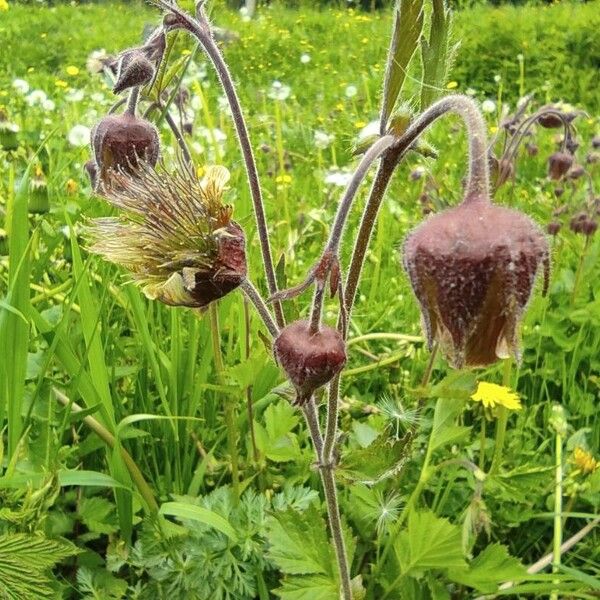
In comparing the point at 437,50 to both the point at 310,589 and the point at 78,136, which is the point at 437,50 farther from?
the point at 78,136

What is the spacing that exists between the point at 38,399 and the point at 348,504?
573 mm

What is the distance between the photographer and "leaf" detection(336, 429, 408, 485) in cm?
108

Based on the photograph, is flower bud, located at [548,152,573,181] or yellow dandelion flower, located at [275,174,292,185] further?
yellow dandelion flower, located at [275,174,292,185]

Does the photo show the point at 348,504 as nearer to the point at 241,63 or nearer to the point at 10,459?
the point at 10,459

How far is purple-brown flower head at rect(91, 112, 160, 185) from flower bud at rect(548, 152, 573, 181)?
51.2 inches

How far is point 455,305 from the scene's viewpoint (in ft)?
2.70

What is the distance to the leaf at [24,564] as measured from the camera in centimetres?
100

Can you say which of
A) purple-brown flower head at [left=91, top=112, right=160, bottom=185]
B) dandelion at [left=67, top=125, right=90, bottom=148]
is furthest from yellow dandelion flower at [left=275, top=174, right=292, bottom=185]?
purple-brown flower head at [left=91, top=112, right=160, bottom=185]

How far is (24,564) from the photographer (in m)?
1.01

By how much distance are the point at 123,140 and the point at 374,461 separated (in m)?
0.57

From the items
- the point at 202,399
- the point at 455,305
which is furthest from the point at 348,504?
the point at 455,305

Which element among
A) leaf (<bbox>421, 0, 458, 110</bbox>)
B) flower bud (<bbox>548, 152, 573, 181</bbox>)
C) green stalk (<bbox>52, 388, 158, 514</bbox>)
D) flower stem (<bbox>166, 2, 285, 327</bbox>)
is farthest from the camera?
flower bud (<bbox>548, 152, 573, 181</bbox>)

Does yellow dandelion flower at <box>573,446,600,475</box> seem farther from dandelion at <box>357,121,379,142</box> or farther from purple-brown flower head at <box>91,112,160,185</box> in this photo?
purple-brown flower head at <box>91,112,160,185</box>

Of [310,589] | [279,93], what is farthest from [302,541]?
[279,93]
